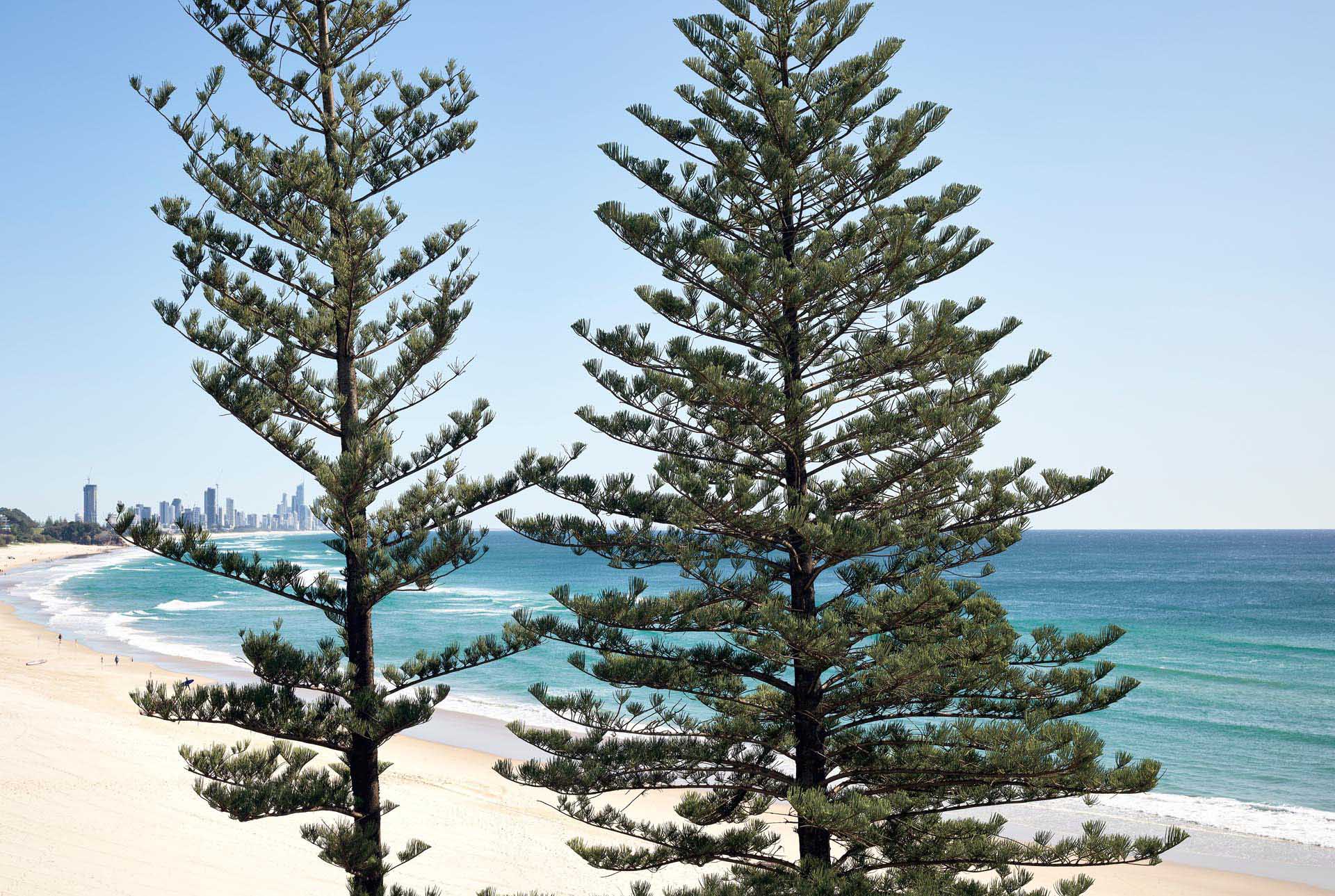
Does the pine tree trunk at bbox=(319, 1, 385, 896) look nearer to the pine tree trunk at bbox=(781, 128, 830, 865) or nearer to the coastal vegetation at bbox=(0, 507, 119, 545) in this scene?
the pine tree trunk at bbox=(781, 128, 830, 865)

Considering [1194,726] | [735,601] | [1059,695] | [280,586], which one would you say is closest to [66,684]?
[280,586]

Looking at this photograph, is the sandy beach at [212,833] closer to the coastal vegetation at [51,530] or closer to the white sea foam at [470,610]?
the white sea foam at [470,610]

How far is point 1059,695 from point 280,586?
15.0ft

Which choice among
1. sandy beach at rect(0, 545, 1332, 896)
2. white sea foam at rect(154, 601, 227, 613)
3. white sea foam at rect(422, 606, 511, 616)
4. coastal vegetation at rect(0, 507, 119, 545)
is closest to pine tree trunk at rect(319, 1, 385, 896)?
sandy beach at rect(0, 545, 1332, 896)

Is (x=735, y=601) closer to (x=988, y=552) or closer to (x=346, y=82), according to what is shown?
(x=988, y=552)

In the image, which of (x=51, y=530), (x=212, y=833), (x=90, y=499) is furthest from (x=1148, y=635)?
(x=90, y=499)

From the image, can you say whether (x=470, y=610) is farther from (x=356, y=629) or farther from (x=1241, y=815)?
(x=356, y=629)

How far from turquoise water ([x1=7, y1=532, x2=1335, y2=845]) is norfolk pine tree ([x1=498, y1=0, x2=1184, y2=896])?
31.2 ft

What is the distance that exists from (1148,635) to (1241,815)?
19319mm

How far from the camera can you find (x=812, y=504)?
17.2 ft

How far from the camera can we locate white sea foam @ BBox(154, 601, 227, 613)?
38.7 metres

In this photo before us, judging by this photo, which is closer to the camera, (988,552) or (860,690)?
(860,690)

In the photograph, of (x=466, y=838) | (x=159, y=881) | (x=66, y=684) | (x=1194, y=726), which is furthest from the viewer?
(x=66, y=684)

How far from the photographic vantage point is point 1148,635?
30.3 m
